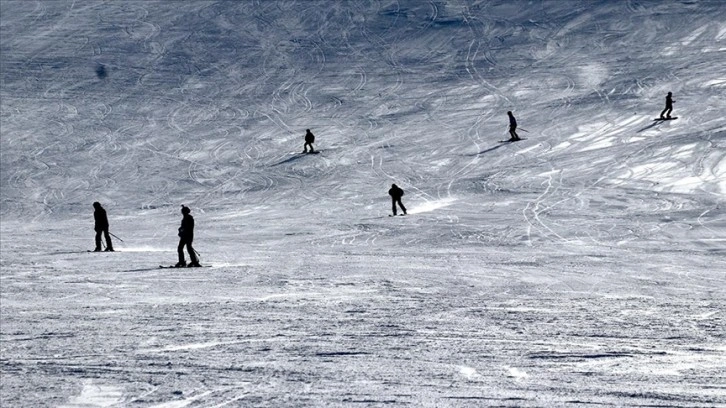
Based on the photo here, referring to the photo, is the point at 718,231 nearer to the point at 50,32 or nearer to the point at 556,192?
the point at 556,192

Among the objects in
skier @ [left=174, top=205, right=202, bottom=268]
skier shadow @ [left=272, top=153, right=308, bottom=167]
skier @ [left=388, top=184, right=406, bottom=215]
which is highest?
skier shadow @ [left=272, top=153, right=308, bottom=167]

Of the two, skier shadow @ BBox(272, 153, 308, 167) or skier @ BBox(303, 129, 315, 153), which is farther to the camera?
skier @ BBox(303, 129, 315, 153)

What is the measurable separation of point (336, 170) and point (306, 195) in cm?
281

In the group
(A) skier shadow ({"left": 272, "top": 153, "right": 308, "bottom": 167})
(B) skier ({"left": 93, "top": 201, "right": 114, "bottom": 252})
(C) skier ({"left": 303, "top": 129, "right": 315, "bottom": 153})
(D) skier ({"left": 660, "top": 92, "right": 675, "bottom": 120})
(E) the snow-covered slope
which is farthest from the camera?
(C) skier ({"left": 303, "top": 129, "right": 315, "bottom": 153})

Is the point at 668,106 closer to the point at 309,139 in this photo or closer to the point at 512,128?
the point at 512,128

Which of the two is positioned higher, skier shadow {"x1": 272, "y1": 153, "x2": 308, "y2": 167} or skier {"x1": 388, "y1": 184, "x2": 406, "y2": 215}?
skier shadow {"x1": 272, "y1": 153, "x2": 308, "y2": 167}

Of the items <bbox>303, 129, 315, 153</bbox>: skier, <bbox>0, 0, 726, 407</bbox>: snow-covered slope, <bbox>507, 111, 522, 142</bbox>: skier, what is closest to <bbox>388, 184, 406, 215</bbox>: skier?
<bbox>0, 0, 726, 407</bbox>: snow-covered slope

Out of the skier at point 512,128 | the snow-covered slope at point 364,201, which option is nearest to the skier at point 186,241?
the snow-covered slope at point 364,201

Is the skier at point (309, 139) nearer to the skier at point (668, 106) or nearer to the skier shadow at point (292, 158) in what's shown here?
the skier shadow at point (292, 158)

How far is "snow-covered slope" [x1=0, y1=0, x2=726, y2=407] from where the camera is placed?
35.5 feet

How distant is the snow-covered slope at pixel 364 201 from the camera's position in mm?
10812

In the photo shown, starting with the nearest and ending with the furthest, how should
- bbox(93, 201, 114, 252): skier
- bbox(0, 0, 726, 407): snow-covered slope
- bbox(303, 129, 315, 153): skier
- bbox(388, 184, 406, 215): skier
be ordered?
bbox(0, 0, 726, 407): snow-covered slope → bbox(93, 201, 114, 252): skier → bbox(388, 184, 406, 215): skier → bbox(303, 129, 315, 153): skier

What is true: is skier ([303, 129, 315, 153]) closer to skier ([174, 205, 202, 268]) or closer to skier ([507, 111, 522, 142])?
skier ([507, 111, 522, 142])

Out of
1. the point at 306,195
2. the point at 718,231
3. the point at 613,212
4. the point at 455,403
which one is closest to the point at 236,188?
the point at 306,195
